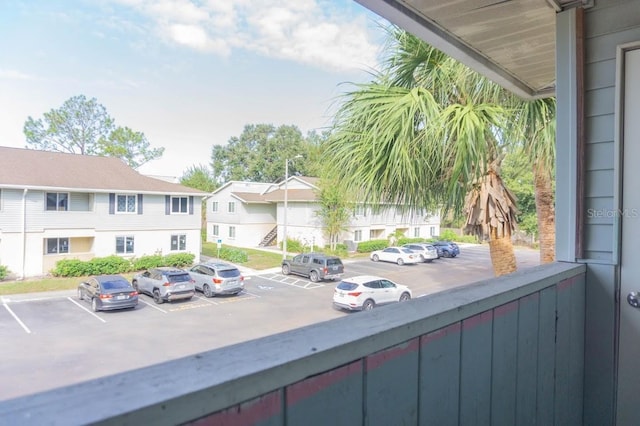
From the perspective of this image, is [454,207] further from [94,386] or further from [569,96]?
[94,386]

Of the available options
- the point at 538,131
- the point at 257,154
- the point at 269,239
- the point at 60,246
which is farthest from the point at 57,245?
the point at 257,154

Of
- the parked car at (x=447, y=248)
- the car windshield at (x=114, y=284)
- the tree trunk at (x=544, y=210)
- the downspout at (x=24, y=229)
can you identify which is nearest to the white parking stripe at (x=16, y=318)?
the car windshield at (x=114, y=284)

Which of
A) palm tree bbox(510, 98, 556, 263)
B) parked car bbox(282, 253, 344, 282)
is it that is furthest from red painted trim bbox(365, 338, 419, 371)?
parked car bbox(282, 253, 344, 282)

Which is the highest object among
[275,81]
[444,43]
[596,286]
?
[275,81]

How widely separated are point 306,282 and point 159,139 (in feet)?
11.1

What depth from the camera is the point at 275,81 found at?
842 centimetres

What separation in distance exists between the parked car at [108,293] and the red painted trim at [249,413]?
13.1 ft

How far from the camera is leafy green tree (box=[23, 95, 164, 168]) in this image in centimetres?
475

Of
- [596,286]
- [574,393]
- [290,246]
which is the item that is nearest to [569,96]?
[596,286]

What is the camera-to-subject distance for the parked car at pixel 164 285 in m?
4.73

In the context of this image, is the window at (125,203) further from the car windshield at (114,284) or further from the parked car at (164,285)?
the car windshield at (114,284)

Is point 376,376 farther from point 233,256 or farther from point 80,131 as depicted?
point 233,256

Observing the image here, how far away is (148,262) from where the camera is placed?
6371 mm

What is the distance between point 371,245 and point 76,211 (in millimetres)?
5875
